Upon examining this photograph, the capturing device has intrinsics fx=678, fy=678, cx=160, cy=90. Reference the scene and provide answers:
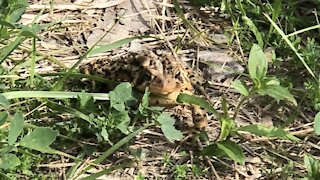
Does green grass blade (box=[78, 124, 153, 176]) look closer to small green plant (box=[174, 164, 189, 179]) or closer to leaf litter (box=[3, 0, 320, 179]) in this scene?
leaf litter (box=[3, 0, 320, 179])

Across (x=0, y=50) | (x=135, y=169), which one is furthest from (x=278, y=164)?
(x=0, y=50)

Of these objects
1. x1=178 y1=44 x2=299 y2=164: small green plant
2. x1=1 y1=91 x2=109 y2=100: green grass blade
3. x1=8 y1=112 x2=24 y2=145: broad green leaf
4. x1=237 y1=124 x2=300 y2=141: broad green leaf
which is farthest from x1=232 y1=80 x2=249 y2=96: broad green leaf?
x1=8 y1=112 x2=24 y2=145: broad green leaf

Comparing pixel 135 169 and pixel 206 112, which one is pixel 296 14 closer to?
pixel 206 112

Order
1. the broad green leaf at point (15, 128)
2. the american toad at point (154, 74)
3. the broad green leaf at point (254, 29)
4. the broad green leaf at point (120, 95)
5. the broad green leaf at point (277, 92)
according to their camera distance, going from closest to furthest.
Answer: the broad green leaf at point (15, 128)
the broad green leaf at point (277, 92)
the broad green leaf at point (120, 95)
the american toad at point (154, 74)
the broad green leaf at point (254, 29)

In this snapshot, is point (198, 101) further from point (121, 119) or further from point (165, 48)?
point (165, 48)

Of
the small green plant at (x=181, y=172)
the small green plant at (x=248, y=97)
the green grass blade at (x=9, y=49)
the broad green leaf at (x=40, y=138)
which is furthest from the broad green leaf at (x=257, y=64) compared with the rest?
the green grass blade at (x=9, y=49)

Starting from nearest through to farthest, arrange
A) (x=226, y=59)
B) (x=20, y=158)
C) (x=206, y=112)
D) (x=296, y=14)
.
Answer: (x=20, y=158) < (x=206, y=112) < (x=226, y=59) < (x=296, y=14)

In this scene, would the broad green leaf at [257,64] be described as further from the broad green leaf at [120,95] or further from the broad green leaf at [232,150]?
the broad green leaf at [120,95]
